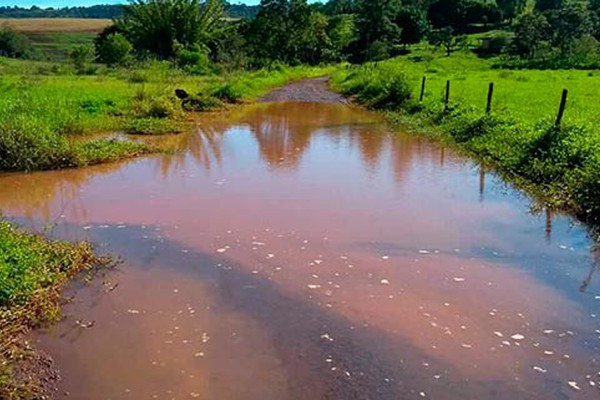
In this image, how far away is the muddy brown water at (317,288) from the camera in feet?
16.0

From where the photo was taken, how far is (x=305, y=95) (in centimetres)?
3047

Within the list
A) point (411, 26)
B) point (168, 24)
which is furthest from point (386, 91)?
point (411, 26)

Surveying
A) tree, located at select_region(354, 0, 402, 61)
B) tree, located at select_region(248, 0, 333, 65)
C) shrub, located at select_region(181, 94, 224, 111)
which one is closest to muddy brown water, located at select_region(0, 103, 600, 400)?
shrub, located at select_region(181, 94, 224, 111)

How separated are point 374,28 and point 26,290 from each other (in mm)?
65398

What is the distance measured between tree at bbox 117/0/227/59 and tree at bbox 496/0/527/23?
163 ft

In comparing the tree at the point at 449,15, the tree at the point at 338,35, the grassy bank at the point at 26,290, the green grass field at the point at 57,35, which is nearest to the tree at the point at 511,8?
the tree at the point at 449,15

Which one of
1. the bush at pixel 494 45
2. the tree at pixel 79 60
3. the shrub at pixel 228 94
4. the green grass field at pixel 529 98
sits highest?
the bush at pixel 494 45

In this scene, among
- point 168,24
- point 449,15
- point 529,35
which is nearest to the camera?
point 168,24

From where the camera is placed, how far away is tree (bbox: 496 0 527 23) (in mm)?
80625

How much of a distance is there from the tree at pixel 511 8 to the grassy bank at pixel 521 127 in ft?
184

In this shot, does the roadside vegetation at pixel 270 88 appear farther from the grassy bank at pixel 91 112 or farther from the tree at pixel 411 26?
the tree at pixel 411 26

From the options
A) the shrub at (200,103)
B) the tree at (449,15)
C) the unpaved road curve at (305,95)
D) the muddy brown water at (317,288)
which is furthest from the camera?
the tree at (449,15)

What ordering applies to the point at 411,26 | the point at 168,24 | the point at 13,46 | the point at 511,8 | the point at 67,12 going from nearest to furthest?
1. the point at 168,24
2. the point at 13,46
3. the point at 411,26
4. the point at 511,8
5. the point at 67,12

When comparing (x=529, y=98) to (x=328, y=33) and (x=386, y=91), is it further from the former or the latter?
(x=328, y=33)
